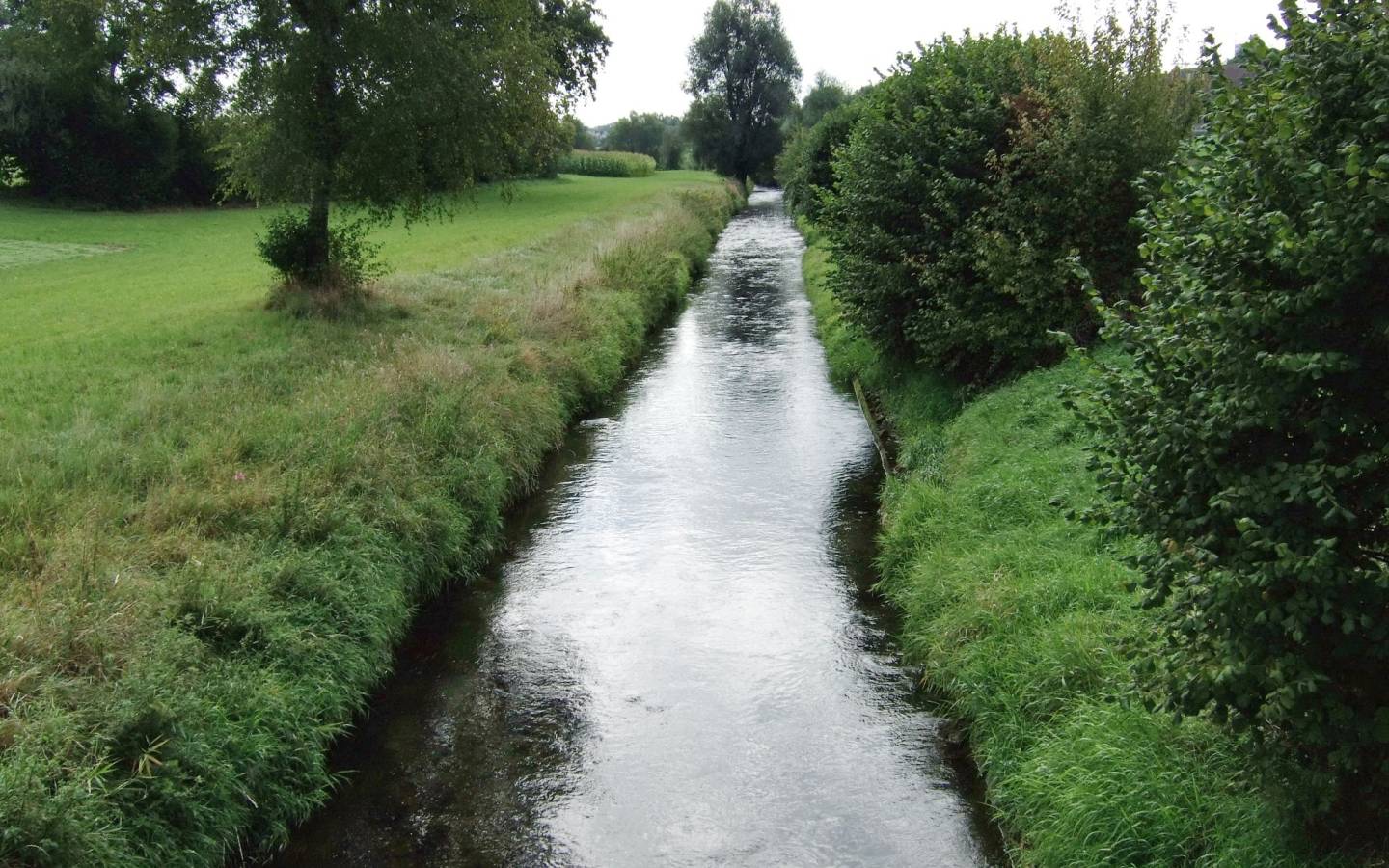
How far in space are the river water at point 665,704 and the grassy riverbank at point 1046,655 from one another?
0.46 m

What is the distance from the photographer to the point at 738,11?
237 feet

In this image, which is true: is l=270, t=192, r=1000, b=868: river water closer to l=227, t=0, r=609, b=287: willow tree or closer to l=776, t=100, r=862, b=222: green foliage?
l=227, t=0, r=609, b=287: willow tree

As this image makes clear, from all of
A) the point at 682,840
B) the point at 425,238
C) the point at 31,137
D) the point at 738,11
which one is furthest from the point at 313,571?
the point at 738,11

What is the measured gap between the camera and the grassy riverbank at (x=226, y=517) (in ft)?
17.8

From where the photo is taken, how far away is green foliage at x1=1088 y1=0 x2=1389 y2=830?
3.70 m

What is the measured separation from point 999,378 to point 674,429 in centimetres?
478

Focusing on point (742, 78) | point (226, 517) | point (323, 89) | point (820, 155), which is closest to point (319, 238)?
point (323, 89)

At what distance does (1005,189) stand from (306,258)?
1158 cm

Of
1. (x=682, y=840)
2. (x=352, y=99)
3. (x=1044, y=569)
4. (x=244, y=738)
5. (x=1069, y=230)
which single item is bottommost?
(x=682, y=840)

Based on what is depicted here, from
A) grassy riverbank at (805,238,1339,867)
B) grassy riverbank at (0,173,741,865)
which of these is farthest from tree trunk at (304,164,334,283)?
grassy riverbank at (805,238,1339,867)

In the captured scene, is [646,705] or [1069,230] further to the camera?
[1069,230]

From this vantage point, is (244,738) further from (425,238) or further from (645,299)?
(425,238)

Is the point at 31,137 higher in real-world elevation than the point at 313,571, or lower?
Result: higher

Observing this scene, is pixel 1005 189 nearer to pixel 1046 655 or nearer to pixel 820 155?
pixel 1046 655
